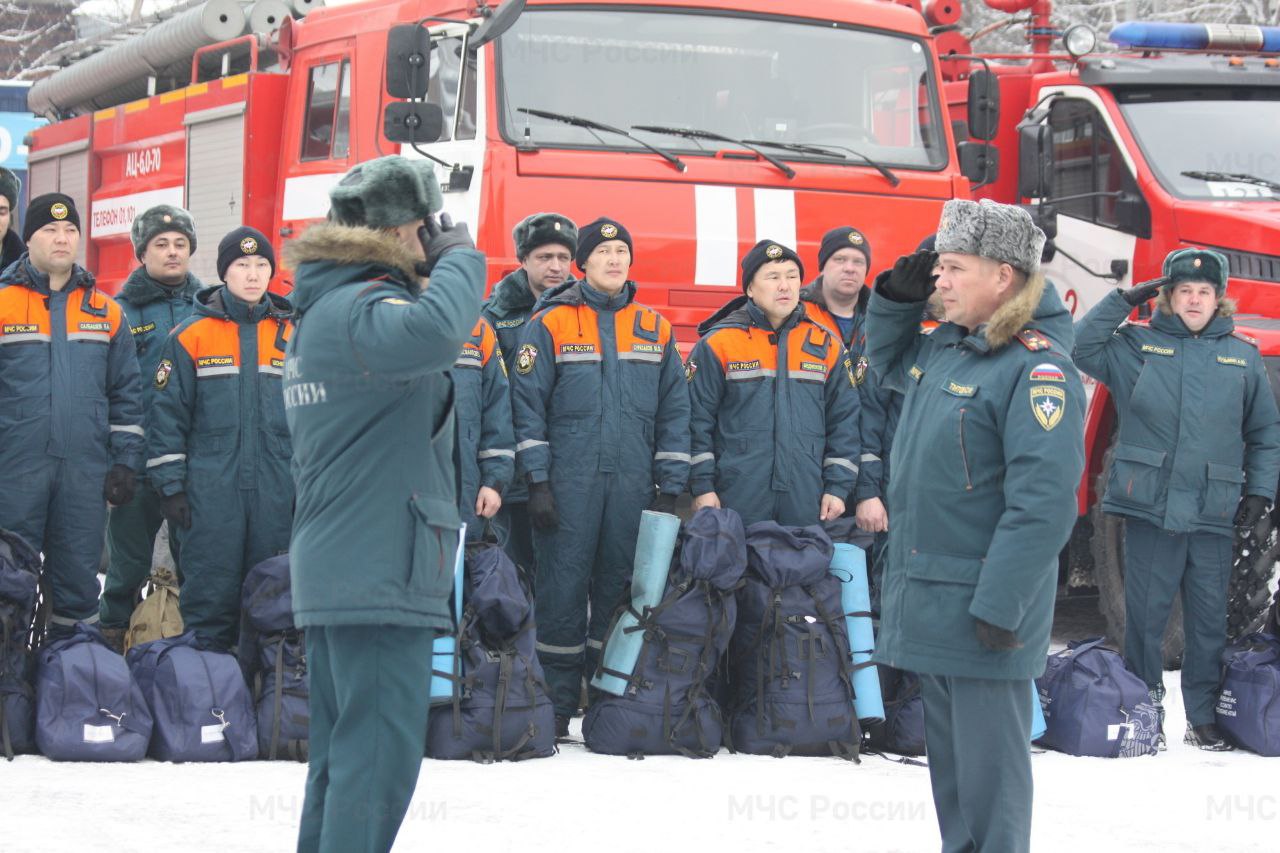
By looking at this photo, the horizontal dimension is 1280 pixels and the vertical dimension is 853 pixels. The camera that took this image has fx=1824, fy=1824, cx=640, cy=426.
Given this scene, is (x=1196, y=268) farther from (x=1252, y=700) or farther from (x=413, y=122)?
(x=413, y=122)

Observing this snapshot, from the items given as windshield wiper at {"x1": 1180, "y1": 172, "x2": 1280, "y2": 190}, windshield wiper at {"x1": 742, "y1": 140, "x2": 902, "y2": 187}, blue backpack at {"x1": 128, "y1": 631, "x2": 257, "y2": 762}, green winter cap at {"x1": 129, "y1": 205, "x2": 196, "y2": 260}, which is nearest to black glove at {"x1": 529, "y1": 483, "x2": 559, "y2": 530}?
blue backpack at {"x1": 128, "y1": 631, "x2": 257, "y2": 762}

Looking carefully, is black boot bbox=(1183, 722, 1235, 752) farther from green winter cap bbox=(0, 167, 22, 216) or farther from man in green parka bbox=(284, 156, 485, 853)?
green winter cap bbox=(0, 167, 22, 216)

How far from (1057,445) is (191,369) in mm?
3749

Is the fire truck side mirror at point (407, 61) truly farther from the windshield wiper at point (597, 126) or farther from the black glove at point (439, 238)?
the black glove at point (439, 238)

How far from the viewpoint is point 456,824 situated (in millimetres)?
5508

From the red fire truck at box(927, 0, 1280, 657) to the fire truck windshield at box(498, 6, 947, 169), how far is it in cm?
64

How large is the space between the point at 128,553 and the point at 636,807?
2969 mm

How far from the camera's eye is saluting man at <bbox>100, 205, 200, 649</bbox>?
302 inches

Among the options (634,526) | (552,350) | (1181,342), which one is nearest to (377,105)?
(552,350)

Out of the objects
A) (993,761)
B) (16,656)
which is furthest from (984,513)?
(16,656)

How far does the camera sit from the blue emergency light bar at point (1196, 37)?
9992 mm

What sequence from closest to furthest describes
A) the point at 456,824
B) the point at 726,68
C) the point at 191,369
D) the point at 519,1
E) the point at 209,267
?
the point at 456,824 < the point at 191,369 < the point at 519,1 < the point at 726,68 < the point at 209,267

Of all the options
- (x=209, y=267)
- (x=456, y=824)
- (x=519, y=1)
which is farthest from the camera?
(x=209, y=267)

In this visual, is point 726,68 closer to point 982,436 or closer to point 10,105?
point 982,436
